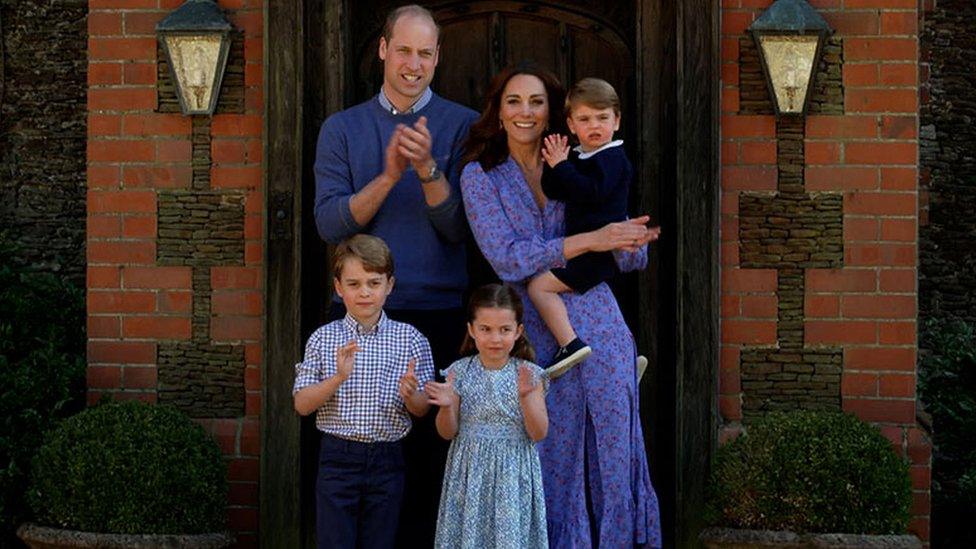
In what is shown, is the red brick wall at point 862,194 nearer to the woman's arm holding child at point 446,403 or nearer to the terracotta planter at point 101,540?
the woman's arm holding child at point 446,403

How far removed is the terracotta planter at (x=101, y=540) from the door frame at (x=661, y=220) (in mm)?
544

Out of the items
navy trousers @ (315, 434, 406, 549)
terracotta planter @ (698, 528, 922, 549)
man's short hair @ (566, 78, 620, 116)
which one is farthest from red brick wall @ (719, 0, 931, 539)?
navy trousers @ (315, 434, 406, 549)

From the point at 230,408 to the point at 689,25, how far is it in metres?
2.28

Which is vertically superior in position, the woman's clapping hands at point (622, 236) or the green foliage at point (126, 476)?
the woman's clapping hands at point (622, 236)

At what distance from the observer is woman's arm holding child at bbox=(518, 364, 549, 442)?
163 inches

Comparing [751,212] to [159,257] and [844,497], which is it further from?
[159,257]

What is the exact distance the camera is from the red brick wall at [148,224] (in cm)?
530

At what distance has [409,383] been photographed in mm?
4184

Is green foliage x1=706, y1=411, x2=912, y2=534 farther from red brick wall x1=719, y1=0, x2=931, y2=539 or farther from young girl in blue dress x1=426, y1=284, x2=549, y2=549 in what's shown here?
young girl in blue dress x1=426, y1=284, x2=549, y2=549

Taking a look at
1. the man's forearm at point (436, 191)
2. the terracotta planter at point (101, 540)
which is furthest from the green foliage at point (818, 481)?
the terracotta planter at point (101, 540)

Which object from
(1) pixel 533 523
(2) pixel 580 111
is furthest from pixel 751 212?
(1) pixel 533 523

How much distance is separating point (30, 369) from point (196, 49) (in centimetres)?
139

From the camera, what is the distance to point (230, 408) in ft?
17.5

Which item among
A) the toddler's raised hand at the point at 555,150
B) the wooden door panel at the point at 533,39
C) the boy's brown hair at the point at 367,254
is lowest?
the boy's brown hair at the point at 367,254
